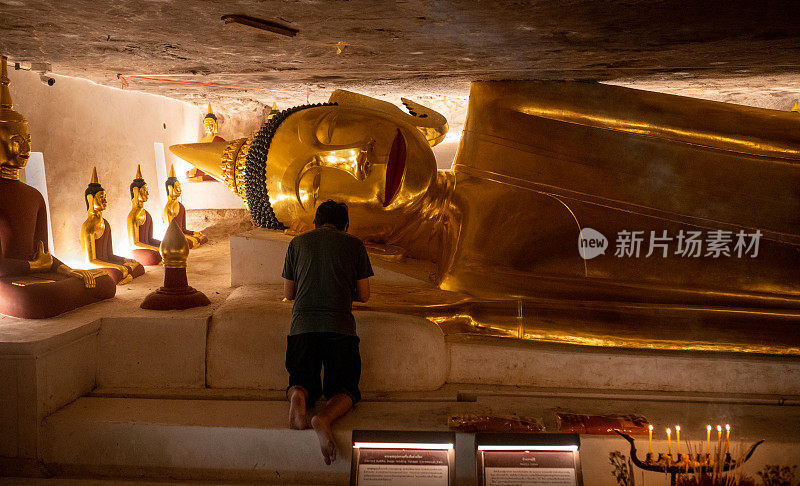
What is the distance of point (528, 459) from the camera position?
168cm

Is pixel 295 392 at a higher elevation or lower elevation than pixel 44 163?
lower

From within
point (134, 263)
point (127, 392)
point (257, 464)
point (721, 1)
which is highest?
point (721, 1)

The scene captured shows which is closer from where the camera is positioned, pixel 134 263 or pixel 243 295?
pixel 243 295

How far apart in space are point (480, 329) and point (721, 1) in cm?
146

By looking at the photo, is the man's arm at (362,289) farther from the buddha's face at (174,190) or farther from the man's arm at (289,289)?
the buddha's face at (174,190)

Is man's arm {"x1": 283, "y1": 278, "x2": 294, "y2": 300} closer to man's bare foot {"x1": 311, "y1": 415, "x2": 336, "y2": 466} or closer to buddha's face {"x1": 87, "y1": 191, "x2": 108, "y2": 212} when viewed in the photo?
man's bare foot {"x1": 311, "y1": 415, "x2": 336, "y2": 466}

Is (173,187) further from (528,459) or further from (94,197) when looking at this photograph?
(528,459)

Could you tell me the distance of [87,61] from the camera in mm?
2885

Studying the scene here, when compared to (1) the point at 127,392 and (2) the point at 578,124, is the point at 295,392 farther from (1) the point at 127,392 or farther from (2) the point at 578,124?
(2) the point at 578,124

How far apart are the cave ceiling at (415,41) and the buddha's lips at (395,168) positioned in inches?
14.6

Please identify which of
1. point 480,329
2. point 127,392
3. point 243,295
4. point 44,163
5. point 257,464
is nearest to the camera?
point 257,464

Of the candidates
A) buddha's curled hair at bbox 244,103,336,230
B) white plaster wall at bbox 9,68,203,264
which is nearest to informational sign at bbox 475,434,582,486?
buddha's curled hair at bbox 244,103,336,230

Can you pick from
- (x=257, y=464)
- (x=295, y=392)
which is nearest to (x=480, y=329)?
(x=295, y=392)

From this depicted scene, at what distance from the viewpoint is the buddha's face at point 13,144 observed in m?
2.47
